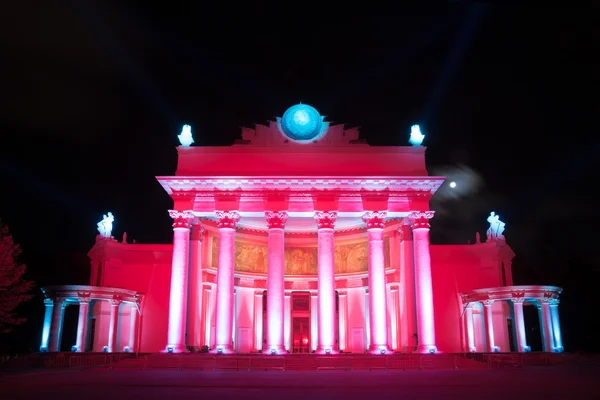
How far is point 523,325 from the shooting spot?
112 ft

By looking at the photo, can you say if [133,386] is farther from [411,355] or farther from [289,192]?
[289,192]

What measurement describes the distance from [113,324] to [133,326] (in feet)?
6.58

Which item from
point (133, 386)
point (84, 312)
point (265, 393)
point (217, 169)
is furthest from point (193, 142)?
point (265, 393)

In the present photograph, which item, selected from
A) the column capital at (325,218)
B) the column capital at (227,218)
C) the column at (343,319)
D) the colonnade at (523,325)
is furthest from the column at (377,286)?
the colonnade at (523,325)

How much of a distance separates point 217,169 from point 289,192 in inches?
204

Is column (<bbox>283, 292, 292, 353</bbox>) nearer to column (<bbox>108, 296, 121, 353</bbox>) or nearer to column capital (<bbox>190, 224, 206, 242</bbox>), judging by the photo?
column capital (<bbox>190, 224, 206, 242</bbox>)

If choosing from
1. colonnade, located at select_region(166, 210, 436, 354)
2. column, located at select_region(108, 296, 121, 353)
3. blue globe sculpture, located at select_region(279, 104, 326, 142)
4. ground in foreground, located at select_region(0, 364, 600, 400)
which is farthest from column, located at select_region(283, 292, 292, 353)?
ground in foreground, located at select_region(0, 364, 600, 400)

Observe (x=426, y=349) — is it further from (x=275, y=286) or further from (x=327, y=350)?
(x=275, y=286)

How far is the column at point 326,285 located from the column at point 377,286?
223cm

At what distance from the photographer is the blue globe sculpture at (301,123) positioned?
112ft

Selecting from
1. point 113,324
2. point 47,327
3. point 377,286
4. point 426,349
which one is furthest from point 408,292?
point 47,327

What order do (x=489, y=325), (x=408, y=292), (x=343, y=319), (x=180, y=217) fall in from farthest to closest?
(x=343, y=319) → (x=489, y=325) → (x=408, y=292) → (x=180, y=217)

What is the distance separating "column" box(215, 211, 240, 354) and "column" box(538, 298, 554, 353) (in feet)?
64.5

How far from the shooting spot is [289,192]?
105 ft
